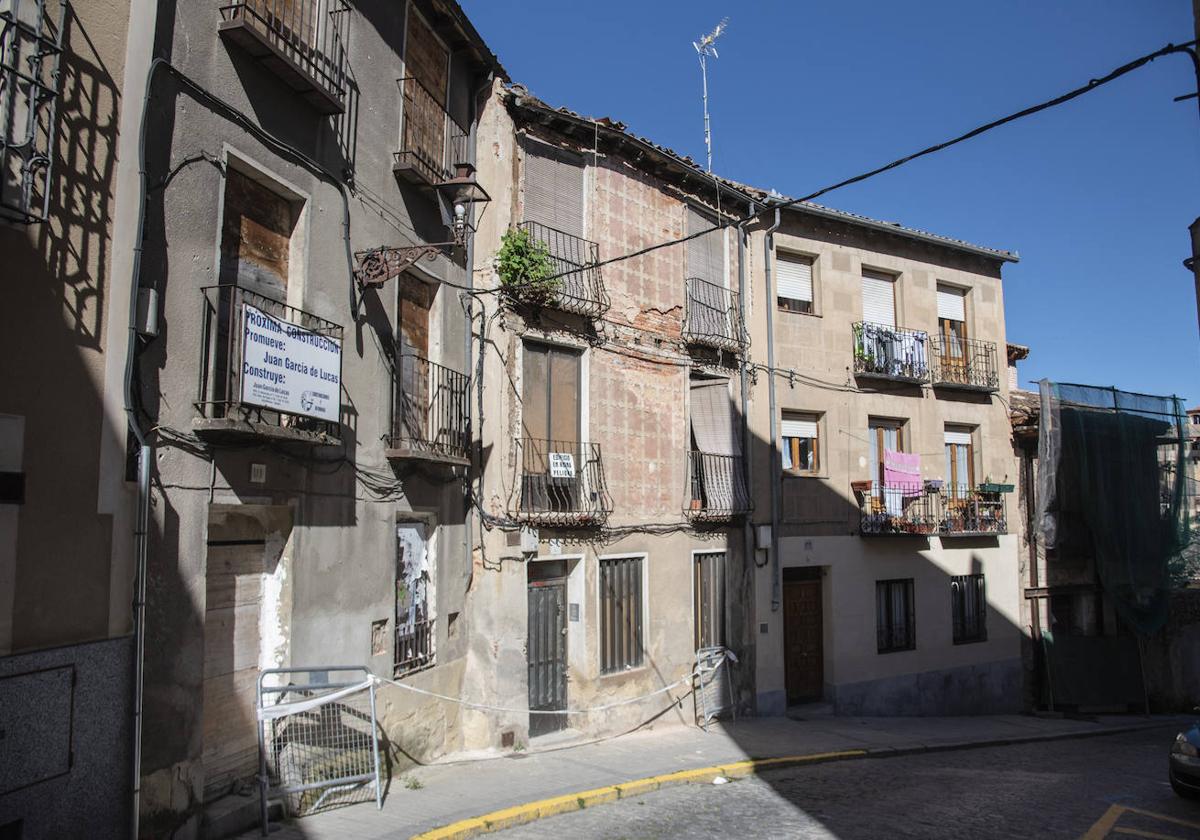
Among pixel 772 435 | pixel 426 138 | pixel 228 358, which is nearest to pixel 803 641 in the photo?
pixel 772 435

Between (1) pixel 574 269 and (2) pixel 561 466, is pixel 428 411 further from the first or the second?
(1) pixel 574 269

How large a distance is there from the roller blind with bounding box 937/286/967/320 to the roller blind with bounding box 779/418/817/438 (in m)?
4.86

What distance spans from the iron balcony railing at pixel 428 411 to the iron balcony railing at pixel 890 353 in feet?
30.2

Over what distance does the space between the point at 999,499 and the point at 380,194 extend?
49.9ft

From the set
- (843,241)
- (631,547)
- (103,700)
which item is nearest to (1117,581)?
(843,241)

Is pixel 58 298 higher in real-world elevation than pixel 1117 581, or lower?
higher

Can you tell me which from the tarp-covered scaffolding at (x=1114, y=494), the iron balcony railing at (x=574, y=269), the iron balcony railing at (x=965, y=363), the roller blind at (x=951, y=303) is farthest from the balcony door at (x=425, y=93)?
the tarp-covered scaffolding at (x=1114, y=494)

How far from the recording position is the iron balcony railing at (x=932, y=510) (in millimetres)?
17203

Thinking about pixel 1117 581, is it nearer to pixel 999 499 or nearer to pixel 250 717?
pixel 999 499

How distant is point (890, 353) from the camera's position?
59.5 feet

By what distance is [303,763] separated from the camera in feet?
27.1

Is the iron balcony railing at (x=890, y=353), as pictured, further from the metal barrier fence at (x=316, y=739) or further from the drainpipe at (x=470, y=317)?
the metal barrier fence at (x=316, y=739)

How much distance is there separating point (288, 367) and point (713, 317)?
9.09m

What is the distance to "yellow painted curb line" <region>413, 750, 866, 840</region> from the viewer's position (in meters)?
8.00
